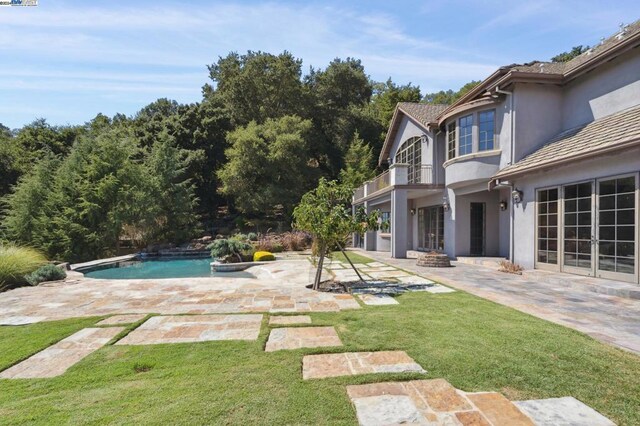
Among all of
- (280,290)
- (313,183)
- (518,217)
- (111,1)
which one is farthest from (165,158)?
(518,217)

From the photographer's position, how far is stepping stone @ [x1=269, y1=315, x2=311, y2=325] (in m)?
5.39

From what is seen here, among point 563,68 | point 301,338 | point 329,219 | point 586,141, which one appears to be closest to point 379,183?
point 563,68

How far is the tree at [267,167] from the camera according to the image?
90.1ft

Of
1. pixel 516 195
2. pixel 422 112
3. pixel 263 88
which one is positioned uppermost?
pixel 263 88

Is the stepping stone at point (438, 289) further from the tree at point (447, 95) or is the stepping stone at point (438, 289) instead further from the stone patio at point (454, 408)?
the tree at point (447, 95)

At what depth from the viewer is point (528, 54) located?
18.4 metres

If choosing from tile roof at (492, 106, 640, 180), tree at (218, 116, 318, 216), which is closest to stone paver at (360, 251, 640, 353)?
tile roof at (492, 106, 640, 180)

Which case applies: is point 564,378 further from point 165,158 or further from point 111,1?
point 165,158

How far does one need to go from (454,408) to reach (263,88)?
3287cm

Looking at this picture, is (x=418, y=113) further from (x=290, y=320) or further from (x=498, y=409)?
(x=498, y=409)

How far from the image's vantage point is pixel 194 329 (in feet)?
16.6

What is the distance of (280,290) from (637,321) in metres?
6.33

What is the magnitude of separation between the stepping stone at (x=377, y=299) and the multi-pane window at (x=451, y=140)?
28.4ft

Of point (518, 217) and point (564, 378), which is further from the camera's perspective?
point (518, 217)
